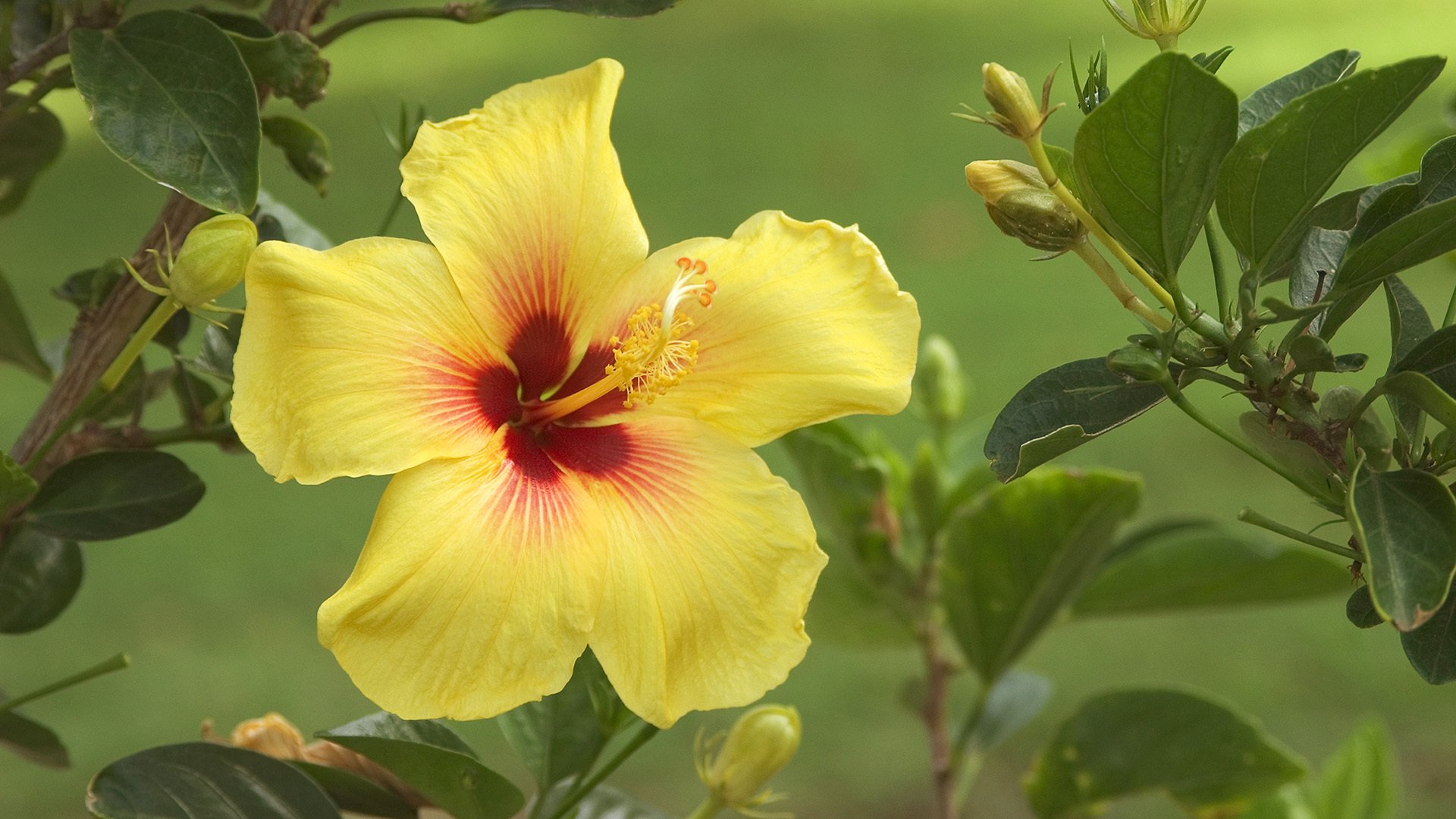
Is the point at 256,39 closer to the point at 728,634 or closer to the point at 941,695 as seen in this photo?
the point at 728,634

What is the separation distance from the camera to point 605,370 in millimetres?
688

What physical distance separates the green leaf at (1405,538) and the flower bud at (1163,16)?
0.68 feet

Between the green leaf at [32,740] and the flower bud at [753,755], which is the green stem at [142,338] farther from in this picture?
the flower bud at [753,755]

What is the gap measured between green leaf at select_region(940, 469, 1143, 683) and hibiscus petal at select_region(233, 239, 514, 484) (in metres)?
0.49

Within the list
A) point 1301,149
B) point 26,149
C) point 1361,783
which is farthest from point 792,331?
point 1361,783

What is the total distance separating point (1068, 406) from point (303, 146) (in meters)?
0.45

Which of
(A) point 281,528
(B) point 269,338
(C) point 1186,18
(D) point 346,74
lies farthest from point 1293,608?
(D) point 346,74

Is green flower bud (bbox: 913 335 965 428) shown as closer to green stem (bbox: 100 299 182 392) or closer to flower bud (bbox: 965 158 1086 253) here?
flower bud (bbox: 965 158 1086 253)

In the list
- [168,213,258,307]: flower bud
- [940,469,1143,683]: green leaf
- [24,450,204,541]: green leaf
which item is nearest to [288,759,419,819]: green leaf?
[24,450,204,541]: green leaf

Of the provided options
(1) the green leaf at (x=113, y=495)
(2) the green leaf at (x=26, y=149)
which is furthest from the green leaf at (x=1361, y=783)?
(2) the green leaf at (x=26, y=149)

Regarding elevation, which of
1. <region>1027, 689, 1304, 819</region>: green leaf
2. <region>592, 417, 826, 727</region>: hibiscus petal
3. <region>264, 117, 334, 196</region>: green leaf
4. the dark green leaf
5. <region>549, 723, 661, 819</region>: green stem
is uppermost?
<region>264, 117, 334, 196</region>: green leaf

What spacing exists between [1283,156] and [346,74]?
3.98 meters

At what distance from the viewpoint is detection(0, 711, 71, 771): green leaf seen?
76 centimetres

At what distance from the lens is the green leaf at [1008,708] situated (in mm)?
1185
